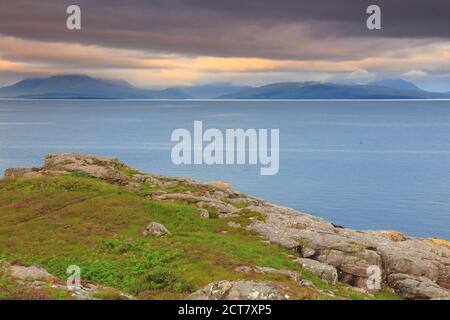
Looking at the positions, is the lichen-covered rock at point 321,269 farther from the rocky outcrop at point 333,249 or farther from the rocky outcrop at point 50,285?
the rocky outcrop at point 50,285

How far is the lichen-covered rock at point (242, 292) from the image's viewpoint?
23422mm

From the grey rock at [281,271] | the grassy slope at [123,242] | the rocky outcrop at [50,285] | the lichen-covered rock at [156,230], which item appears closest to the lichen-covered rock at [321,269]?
the grassy slope at [123,242]

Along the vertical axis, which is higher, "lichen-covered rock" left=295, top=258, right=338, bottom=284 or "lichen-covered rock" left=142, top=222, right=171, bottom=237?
"lichen-covered rock" left=142, top=222, right=171, bottom=237

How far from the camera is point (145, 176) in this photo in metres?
66.3

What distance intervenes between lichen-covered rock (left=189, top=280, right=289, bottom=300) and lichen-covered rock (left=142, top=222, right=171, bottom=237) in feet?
61.4

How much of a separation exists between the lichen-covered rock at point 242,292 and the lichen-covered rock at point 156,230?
1871 centimetres

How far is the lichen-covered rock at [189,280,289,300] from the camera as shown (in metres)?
23.4

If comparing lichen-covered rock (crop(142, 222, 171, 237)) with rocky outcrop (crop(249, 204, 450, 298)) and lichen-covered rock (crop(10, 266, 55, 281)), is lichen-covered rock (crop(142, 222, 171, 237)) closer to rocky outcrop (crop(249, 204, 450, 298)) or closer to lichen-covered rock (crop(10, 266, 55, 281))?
rocky outcrop (crop(249, 204, 450, 298))

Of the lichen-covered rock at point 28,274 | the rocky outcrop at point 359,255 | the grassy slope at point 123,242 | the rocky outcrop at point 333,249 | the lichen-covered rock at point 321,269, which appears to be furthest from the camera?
the rocky outcrop at point 359,255

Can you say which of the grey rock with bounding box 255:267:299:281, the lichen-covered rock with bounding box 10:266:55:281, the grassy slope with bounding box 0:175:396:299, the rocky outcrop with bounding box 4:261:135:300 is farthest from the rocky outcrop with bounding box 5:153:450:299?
the lichen-covered rock with bounding box 10:266:55:281

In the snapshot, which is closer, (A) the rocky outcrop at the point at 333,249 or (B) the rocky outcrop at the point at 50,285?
(B) the rocky outcrop at the point at 50,285

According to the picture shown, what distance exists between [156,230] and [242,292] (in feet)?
69.8

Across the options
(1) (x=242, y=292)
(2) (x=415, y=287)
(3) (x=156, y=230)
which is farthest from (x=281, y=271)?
(3) (x=156, y=230)

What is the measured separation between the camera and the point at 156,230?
43.8 m
